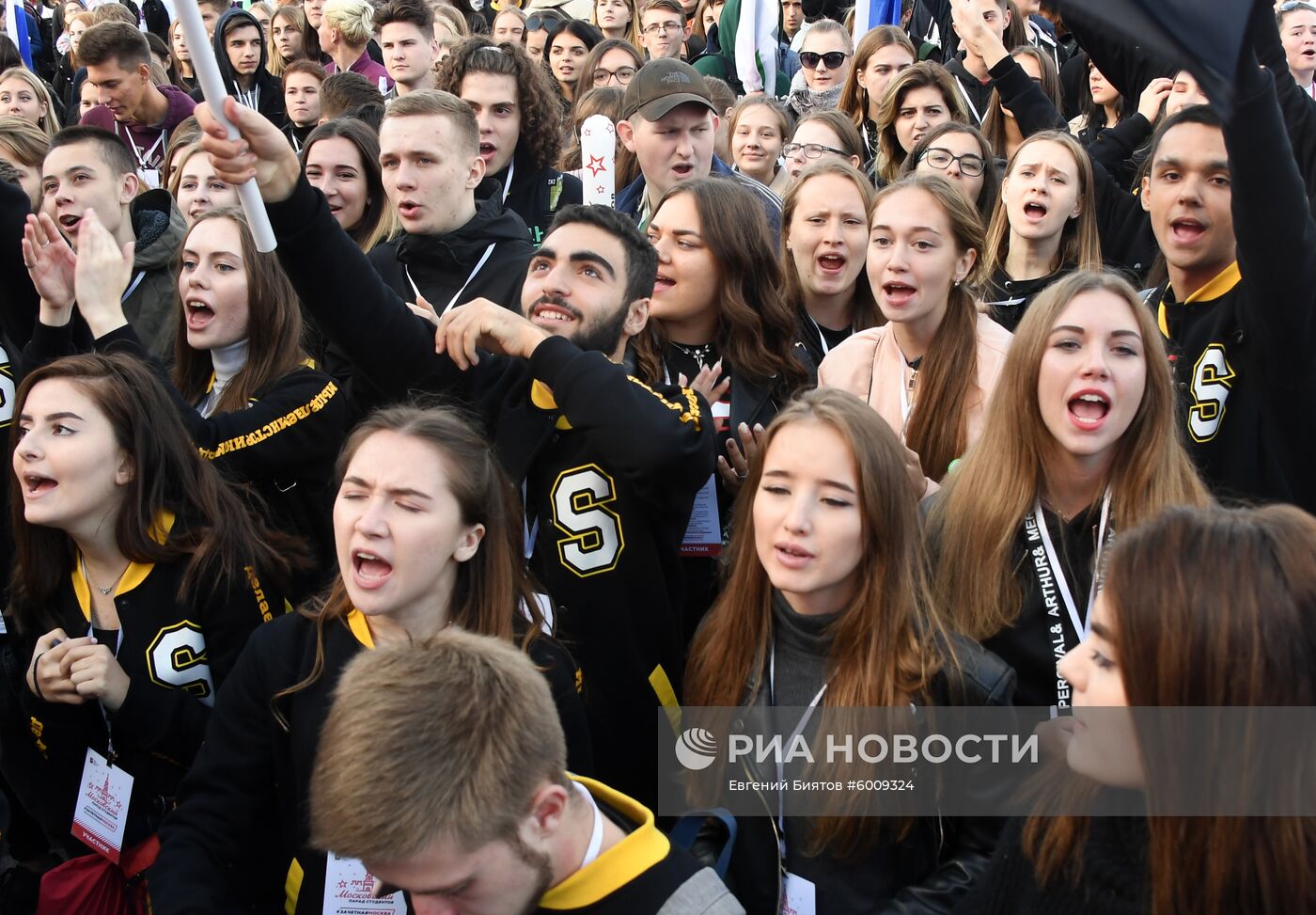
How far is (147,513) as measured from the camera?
3248mm

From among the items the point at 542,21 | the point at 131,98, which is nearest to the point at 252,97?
the point at 131,98

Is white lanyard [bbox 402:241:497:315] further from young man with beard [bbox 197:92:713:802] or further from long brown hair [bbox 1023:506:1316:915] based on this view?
long brown hair [bbox 1023:506:1316:915]

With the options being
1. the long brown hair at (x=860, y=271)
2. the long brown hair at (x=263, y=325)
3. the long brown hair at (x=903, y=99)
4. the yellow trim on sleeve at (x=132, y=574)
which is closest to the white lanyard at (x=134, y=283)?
the long brown hair at (x=263, y=325)

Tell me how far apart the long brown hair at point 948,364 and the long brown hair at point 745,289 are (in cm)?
42

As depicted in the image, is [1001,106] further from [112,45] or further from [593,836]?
[593,836]

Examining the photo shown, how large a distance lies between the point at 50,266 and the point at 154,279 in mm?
1343

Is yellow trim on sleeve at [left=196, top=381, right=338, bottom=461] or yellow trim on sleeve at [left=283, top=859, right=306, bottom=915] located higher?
yellow trim on sleeve at [left=196, top=381, right=338, bottom=461]

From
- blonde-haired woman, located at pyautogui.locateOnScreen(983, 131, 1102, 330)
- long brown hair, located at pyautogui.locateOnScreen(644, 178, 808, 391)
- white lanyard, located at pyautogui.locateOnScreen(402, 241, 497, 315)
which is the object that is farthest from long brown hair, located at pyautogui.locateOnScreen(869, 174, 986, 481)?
white lanyard, located at pyautogui.locateOnScreen(402, 241, 497, 315)

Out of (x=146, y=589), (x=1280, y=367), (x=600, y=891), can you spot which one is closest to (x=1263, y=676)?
(x=600, y=891)

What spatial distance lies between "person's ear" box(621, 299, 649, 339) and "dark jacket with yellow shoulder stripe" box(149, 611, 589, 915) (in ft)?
3.67

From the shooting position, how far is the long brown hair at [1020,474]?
300cm

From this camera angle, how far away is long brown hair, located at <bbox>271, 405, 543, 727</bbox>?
2822 millimetres

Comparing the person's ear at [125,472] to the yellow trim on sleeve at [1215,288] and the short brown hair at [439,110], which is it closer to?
the short brown hair at [439,110]

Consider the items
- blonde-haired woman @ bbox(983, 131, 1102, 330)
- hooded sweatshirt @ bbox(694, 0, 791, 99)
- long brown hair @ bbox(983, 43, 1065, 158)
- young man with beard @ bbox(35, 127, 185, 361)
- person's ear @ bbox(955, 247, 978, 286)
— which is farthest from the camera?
hooded sweatshirt @ bbox(694, 0, 791, 99)
